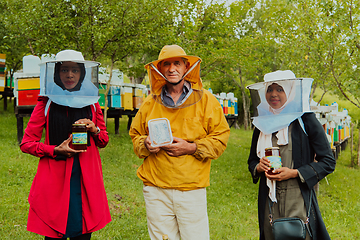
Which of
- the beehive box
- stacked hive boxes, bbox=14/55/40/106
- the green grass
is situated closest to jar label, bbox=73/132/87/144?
the green grass

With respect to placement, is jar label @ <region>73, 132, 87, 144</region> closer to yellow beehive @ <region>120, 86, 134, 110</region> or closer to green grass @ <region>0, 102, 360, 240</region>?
green grass @ <region>0, 102, 360, 240</region>

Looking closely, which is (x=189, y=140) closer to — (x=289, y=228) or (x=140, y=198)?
(x=289, y=228)

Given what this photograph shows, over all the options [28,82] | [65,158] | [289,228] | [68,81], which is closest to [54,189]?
[65,158]

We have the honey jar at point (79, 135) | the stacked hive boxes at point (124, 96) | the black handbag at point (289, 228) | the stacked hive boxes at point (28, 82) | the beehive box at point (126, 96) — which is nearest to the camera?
the black handbag at point (289, 228)

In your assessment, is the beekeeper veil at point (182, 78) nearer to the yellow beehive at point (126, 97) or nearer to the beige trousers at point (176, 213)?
the beige trousers at point (176, 213)

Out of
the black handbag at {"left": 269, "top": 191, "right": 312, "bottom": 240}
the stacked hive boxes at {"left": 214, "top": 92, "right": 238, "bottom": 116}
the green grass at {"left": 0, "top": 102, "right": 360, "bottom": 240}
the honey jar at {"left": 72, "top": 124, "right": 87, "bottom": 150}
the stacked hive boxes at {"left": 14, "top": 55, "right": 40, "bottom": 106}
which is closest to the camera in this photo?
the black handbag at {"left": 269, "top": 191, "right": 312, "bottom": 240}

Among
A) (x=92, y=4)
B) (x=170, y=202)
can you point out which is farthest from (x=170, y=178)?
(x=92, y=4)

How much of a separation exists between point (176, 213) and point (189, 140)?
0.66 metres

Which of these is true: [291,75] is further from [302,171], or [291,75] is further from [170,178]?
[170,178]

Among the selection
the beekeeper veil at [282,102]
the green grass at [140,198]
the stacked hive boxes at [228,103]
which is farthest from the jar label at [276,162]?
the stacked hive boxes at [228,103]

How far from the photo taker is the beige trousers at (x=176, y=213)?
2.71 meters

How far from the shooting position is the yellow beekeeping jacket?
8.80ft

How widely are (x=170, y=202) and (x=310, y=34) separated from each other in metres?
8.56

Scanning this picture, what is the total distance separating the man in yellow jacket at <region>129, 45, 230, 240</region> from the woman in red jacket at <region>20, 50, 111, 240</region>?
0.48m
